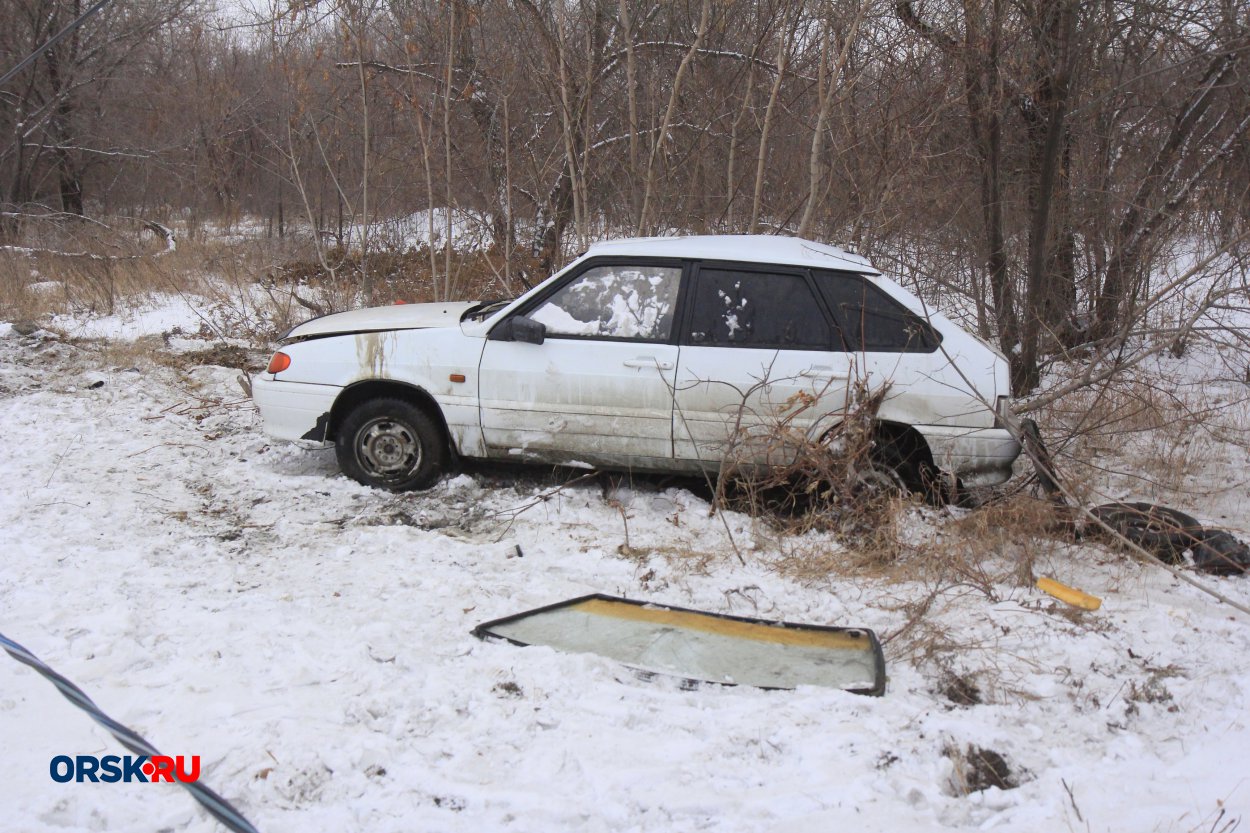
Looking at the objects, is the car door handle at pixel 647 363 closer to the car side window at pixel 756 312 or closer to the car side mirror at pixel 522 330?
the car side window at pixel 756 312

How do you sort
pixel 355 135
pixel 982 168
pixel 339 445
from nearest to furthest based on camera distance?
pixel 339 445
pixel 982 168
pixel 355 135

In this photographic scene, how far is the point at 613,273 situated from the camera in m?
5.09

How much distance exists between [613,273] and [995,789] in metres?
3.40

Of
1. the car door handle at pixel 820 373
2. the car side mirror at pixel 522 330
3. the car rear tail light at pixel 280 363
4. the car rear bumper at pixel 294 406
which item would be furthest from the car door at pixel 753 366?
the car rear tail light at pixel 280 363

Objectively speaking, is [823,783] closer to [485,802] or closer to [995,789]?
[995,789]

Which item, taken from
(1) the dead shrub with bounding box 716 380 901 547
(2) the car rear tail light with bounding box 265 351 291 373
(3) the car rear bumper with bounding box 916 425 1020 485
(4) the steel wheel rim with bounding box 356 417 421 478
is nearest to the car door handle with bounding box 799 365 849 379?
(1) the dead shrub with bounding box 716 380 901 547

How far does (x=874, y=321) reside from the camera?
490cm

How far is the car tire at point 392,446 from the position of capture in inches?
205

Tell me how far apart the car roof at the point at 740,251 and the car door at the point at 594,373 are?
0.09 meters

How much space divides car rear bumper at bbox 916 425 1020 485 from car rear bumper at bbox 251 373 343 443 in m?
3.59

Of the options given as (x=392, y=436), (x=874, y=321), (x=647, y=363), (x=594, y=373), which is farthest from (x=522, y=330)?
(x=874, y=321)

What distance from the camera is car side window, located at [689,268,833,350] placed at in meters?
4.90

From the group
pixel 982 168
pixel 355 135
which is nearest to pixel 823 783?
pixel 982 168

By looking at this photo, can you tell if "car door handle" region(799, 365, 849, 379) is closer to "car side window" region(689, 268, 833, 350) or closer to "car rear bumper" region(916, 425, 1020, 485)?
"car side window" region(689, 268, 833, 350)
